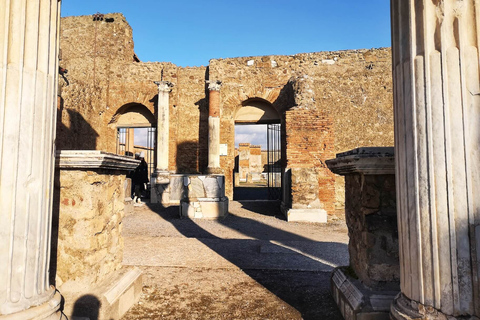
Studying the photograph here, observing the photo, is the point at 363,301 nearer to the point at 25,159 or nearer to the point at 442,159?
the point at 442,159

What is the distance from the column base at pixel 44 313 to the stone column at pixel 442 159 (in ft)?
5.91

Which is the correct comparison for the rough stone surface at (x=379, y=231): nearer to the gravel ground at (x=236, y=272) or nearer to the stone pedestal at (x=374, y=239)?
the stone pedestal at (x=374, y=239)

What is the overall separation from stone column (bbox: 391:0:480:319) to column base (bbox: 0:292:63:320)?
180 centimetres

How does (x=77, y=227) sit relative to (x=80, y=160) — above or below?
below

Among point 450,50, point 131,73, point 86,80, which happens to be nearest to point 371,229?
point 450,50

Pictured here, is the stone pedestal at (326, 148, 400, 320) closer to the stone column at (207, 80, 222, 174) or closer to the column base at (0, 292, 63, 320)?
the column base at (0, 292, 63, 320)

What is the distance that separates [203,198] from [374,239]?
560cm

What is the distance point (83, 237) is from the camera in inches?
82.2

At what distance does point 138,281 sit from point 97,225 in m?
0.71

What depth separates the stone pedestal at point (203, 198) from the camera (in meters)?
7.24

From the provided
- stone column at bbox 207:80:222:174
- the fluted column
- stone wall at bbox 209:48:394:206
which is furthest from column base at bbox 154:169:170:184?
stone wall at bbox 209:48:394:206

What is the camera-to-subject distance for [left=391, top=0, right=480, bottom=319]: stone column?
4.28 ft

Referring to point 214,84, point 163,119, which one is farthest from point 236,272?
point 163,119

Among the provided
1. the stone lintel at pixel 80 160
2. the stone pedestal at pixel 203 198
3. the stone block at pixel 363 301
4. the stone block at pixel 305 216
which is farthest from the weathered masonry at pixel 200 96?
the stone lintel at pixel 80 160
